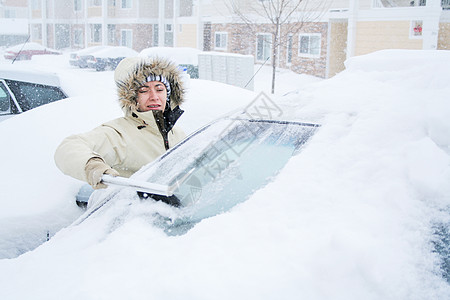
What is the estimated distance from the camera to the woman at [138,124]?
2.29m

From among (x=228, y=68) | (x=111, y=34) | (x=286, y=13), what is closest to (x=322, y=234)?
(x=228, y=68)

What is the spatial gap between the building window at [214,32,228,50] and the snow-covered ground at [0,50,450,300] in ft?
69.5

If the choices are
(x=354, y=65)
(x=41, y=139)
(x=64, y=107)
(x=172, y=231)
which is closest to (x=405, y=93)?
(x=354, y=65)

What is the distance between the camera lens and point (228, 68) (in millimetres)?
11930

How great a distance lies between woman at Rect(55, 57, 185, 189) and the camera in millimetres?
2291

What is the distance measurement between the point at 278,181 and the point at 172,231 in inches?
16.8

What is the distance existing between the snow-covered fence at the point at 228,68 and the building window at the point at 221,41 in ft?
31.0

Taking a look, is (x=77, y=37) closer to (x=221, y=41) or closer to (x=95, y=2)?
(x=95, y=2)

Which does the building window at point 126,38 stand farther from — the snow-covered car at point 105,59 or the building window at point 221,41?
the building window at point 221,41

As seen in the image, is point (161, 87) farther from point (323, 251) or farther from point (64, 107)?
point (323, 251)

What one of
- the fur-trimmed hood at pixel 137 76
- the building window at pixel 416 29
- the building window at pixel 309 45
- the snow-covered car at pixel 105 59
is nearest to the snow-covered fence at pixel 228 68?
the building window at pixel 416 29

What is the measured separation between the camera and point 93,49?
26.3 meters

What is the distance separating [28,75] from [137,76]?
2889mm

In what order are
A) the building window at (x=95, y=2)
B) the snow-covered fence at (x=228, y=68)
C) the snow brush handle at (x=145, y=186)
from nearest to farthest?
the snow brush handle at (x=145, y=186)
the snow-covered fence at (x=228, y=68)
the building window at (x=95, y=2)
